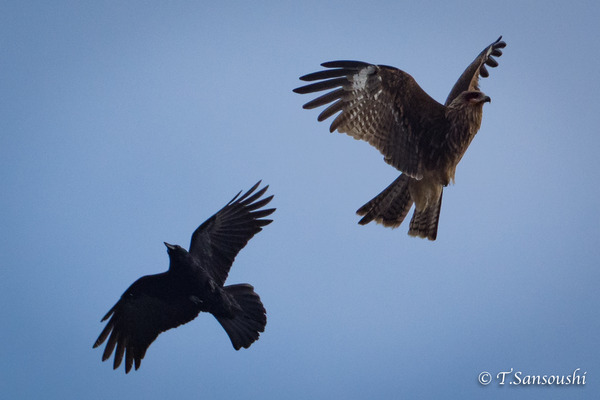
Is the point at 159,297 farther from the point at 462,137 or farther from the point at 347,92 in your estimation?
the point at 462,137

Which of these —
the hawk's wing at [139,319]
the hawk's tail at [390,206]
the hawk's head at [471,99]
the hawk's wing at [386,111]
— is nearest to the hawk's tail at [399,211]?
the hawk's tail at [390,206]

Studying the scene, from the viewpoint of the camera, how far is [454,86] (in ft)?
30.2

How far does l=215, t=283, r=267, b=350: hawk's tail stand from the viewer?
28.1 ft

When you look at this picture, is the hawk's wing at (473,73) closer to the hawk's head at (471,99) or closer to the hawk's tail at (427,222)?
the hawk's head at (471,99)

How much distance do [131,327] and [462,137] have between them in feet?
12.6

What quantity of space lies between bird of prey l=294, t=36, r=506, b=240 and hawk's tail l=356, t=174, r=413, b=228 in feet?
0.96

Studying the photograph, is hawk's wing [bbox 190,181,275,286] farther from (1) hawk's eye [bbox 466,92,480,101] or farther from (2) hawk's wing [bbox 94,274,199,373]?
(1) hawk's eye [bbox 466,92,480,101]

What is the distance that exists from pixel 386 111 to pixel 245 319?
2.50 m

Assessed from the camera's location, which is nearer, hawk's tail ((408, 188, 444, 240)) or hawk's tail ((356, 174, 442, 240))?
hawk's tail ((356, 174, 442, 240))

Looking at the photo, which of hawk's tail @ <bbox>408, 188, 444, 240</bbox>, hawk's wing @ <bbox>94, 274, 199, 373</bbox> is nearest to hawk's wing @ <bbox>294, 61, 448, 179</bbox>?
hawk's tail @ <bbox>408, 188, 444, 240</bbox>

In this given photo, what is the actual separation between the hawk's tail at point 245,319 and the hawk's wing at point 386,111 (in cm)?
189

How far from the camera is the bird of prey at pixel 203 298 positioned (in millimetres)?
8484

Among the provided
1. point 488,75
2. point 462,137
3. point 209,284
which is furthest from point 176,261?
point 488,75

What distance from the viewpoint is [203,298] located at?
27.8ft
